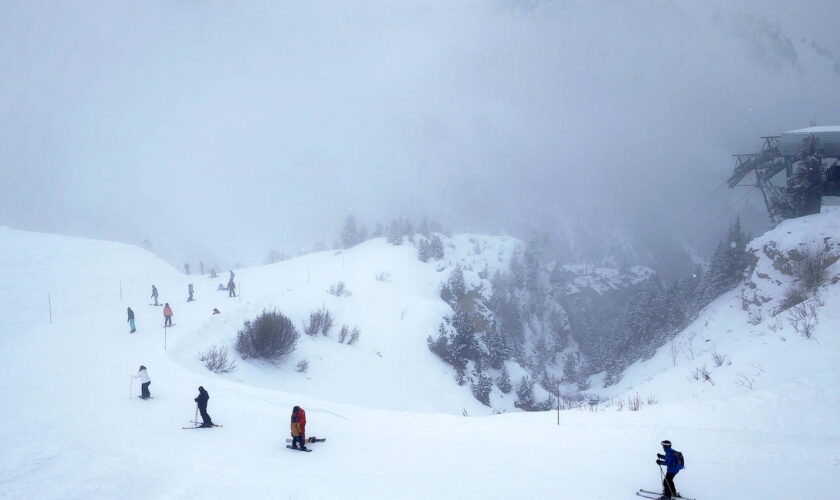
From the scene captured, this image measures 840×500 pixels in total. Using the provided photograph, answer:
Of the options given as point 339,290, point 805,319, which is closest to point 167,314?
point 339,290

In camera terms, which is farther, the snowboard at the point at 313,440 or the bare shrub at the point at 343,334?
the bare shrub at the point at 343,334

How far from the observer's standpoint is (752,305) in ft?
97.2

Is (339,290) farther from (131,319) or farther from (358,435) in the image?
(358,435)

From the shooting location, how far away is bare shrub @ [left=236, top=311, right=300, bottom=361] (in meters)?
22.1

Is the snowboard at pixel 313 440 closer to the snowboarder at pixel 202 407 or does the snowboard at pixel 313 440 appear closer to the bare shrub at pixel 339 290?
the snowboarder at pixel 202 407

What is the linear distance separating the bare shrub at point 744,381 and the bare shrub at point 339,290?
3362 cm

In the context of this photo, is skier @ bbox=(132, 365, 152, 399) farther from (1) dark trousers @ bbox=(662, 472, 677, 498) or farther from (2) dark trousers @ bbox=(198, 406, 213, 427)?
(1) dark trousers @ bbox=(662, 472, 677, 498)

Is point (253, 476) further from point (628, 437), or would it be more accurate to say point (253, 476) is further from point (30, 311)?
point (30, 311)

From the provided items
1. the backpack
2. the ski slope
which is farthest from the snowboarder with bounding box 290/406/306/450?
the backpack

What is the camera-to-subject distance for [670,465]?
19.8 feet

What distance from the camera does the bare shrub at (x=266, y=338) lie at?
2209 cm

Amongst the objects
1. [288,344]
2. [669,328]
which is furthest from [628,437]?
[669,328]

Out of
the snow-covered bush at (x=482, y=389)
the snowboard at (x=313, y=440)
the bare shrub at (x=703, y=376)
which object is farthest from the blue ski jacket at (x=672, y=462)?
the snow-covered bush at (x=482, y=389)

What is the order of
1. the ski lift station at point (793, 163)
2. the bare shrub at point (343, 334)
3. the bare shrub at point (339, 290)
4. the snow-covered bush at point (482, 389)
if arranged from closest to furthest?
1. the ski lift station at point (793, 163)
2. the bare shrub at point (343, 334)
3. the snow-covered bush at point (482, 389)
4. the bare shrub at point (339, 290)
